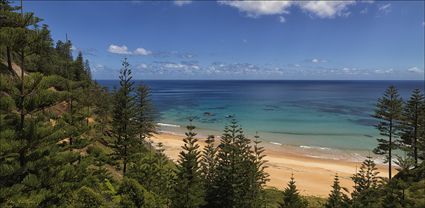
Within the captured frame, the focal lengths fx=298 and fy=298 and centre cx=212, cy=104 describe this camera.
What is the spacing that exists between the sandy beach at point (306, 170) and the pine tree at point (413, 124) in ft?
24.9

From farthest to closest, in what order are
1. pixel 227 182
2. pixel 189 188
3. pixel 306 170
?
1. pixel 306 170
2. pixel 227 182
3. pixel 189 188

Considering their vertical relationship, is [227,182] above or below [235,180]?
below

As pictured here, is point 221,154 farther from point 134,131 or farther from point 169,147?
point 169,147

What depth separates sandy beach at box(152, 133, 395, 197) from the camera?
29.8 meters

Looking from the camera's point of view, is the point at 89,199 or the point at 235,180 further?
the point at 235,180

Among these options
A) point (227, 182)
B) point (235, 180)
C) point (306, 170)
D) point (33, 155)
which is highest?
point (33, 155)

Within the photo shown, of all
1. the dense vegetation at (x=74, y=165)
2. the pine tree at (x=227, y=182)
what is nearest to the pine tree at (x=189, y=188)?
the dense vegetation at (x=74, y=165)

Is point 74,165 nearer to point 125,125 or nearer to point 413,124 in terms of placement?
point 125,125

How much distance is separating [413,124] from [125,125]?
72.8ft

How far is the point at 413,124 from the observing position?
23.9 metres

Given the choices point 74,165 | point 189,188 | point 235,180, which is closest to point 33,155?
point 74,165

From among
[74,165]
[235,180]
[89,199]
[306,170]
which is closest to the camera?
[89,199]

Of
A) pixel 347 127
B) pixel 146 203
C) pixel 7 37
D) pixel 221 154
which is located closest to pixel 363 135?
pixel 347 127

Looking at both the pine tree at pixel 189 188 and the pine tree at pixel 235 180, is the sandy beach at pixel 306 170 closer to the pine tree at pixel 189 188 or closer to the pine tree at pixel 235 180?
the pine tree at pixel 235 180
